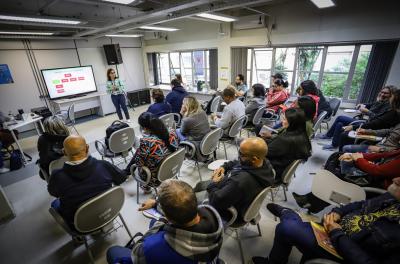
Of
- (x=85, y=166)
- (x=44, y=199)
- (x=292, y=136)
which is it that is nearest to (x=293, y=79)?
(x=292, y=136)

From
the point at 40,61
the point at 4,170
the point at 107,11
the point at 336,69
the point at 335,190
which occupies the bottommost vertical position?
the point at 4,170

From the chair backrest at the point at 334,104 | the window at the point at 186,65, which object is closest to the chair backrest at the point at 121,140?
the chair backrest at the point at 334,104

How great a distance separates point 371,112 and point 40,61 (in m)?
8.32

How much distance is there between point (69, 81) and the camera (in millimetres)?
6297

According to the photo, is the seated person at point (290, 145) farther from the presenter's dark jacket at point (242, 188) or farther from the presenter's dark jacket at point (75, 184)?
the presenter's dark jacket at point (75, 184)

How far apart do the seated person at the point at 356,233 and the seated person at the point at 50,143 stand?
2525mm

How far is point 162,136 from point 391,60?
4786 millimetres

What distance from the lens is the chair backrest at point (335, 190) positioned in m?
1.64

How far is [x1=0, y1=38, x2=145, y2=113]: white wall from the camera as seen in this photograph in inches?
213

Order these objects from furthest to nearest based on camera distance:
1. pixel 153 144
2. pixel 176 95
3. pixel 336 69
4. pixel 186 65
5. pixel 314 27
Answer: pixel 186 65 < pixel 336 69 < pixel 314 27 < pixel 176 95 < pixel 153 144

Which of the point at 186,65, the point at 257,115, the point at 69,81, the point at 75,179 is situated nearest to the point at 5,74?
the point at 69,81

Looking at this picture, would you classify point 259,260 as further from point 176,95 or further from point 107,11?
point 107,11

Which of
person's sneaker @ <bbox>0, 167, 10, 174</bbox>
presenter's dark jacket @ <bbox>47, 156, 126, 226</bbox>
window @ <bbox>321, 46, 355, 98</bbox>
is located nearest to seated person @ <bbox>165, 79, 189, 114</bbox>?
presenter's dark jacket @ <bbox>47, 156, 126, 226</bbox>

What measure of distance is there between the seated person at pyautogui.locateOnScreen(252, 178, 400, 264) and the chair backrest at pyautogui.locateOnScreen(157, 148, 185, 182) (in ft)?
3.80
